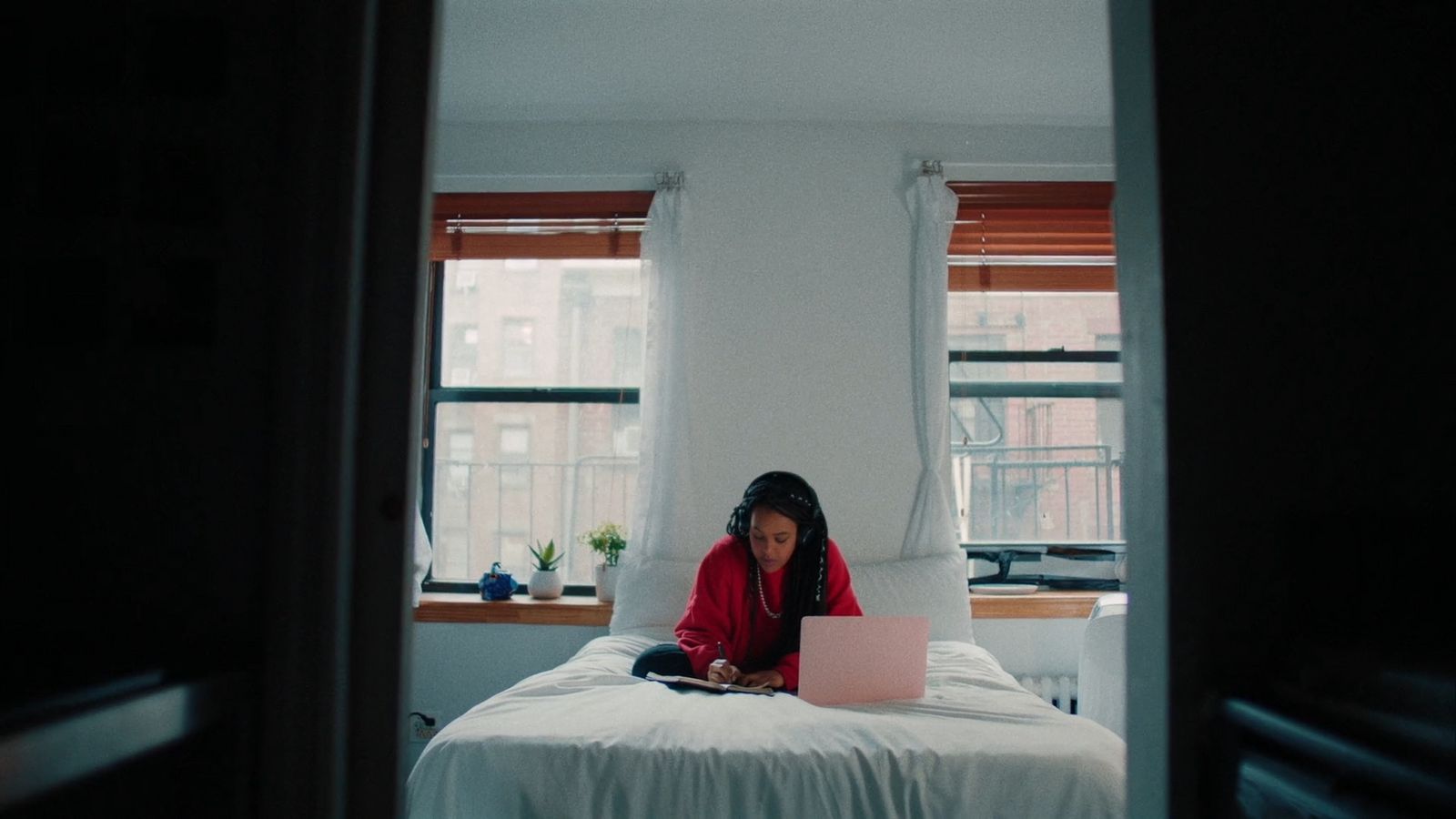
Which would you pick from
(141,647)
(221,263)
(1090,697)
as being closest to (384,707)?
(141,647)

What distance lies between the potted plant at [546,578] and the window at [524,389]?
10 centimetres

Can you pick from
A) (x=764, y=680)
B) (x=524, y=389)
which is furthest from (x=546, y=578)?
(x=764, y=680)

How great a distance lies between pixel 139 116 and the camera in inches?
20.1

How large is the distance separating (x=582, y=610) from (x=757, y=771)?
5.34 ft

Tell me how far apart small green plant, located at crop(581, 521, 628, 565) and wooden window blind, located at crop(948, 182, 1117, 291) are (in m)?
1.57

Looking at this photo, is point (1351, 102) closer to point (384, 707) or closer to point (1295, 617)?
point (1295, 617)

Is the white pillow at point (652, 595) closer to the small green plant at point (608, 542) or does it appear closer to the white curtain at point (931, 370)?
the small green plant at point (608, 542)

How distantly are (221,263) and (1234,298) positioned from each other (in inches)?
22.7

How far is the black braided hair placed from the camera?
2.56 meters

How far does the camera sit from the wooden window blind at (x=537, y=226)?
3.43 meters

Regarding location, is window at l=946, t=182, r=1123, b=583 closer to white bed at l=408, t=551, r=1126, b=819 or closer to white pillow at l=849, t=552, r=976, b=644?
white pillow at l=849, t=552, r=976, b=644

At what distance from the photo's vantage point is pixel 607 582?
3244 mm

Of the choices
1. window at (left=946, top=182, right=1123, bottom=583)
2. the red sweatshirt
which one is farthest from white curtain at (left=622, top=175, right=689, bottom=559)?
window at (left=946, top=182, right=1123, bottom=583)

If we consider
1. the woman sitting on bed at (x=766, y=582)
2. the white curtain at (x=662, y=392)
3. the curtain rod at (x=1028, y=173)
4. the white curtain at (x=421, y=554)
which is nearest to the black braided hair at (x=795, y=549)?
the woman sitting on bed at (x=766, y=582)
